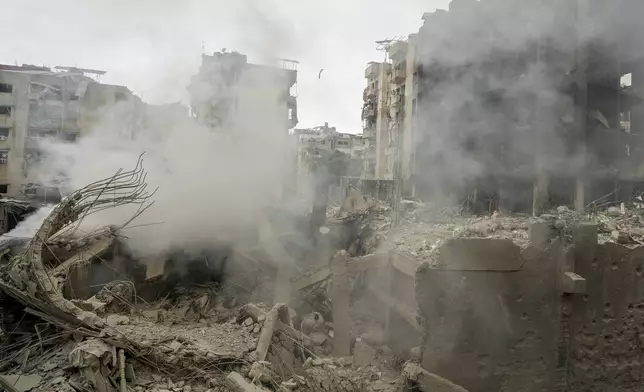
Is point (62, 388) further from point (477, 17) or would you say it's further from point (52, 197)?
point (52, 197)

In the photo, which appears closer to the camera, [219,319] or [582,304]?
[582,304]

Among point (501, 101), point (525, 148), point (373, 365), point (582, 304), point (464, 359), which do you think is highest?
point (501, 101)

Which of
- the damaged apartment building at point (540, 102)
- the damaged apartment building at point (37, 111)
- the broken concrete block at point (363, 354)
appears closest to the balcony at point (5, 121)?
the damaged apartment building at point (37, 111)

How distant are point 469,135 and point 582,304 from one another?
773 cm

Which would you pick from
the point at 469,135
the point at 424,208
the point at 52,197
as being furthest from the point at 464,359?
the point at 52,197

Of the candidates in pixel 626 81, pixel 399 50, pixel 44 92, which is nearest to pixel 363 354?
pixel 626 81

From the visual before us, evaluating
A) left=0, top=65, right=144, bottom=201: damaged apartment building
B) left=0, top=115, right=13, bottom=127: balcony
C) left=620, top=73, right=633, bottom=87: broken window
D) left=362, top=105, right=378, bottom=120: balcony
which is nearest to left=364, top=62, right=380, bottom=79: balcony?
left=362, top=105, right=378, bottom=120: balcony

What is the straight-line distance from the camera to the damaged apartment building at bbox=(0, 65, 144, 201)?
69.3ft

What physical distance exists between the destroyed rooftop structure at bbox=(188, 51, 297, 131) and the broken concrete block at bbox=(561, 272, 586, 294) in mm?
9785

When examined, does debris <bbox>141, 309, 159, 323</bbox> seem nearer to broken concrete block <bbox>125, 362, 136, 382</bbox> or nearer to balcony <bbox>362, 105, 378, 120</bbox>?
broken concrete block <bbox>125, 362, 136, 382</bbox>

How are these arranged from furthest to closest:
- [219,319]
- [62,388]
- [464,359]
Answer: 1. [219,319]
2. [464,359]
3. [62,388]

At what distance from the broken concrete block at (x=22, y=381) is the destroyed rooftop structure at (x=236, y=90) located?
973 centimetres

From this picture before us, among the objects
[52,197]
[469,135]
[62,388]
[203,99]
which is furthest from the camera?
[52,197]

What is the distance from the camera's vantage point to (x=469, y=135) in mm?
12789
